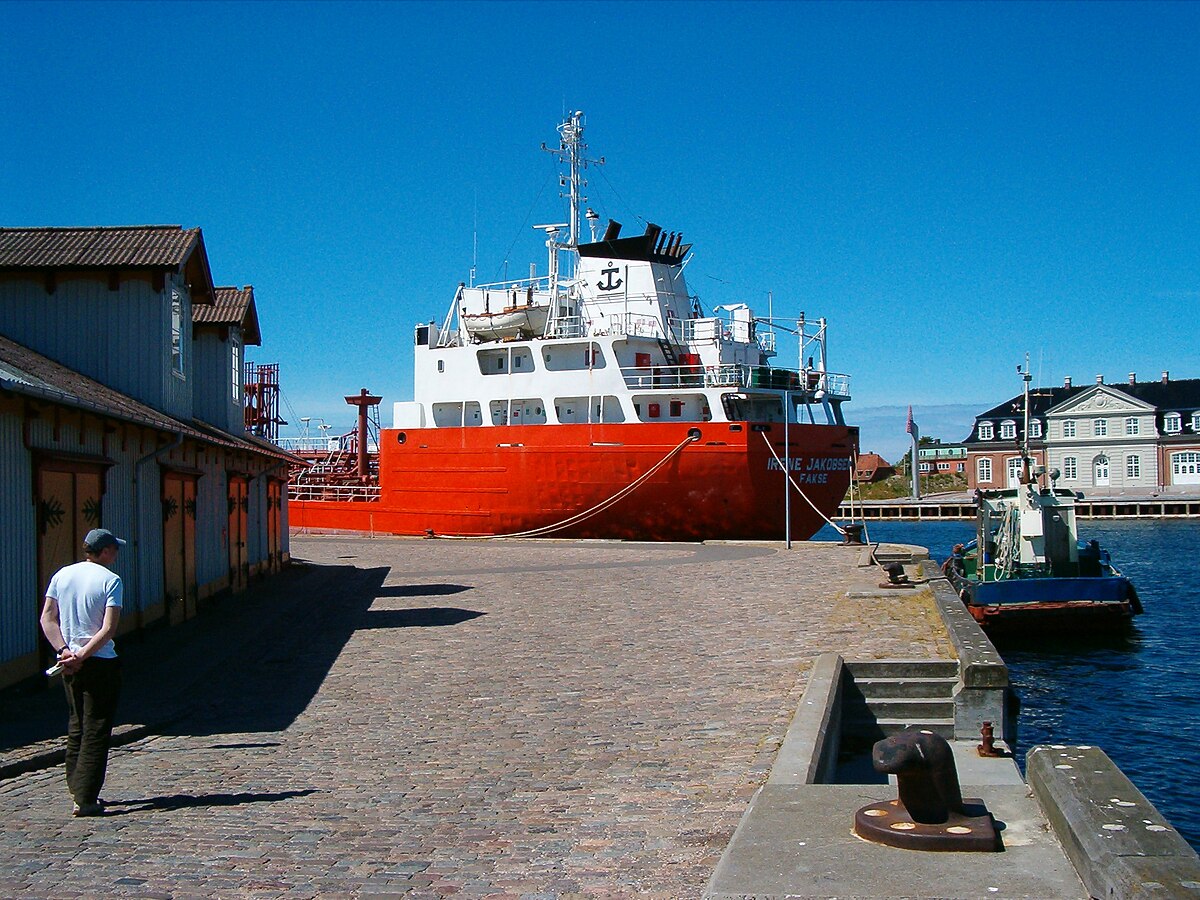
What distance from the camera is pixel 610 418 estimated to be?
33062 millimetres

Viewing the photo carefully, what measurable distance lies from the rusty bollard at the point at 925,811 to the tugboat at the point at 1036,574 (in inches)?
671

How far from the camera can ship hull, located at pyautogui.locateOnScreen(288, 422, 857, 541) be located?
30.9 m

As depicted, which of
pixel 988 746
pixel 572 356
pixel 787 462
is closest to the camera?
pixel 988 746

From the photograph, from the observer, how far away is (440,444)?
35469 mm

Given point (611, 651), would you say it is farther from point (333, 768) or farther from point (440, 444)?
point (440, 444)

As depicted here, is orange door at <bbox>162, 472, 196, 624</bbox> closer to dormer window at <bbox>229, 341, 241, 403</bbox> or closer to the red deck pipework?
dormer window at <bbox>229, 341, 241, 403</bbox>

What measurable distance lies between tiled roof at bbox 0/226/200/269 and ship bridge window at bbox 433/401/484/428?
19.6 metres

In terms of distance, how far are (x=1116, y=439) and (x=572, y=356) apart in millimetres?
61923

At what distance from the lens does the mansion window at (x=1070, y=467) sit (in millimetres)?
84562

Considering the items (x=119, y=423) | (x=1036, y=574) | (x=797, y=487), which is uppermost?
(x=119, y=423)

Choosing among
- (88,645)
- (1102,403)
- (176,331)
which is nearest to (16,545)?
(88,645)

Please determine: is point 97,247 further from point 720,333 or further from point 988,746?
point 720,333

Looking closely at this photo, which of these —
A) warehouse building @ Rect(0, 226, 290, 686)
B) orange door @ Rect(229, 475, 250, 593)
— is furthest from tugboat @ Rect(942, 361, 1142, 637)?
warehouse building @ Rect(0, 226, 290, 686)

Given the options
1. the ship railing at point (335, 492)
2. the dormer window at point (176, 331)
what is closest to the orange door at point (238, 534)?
the dormer window at point (176, 331)
